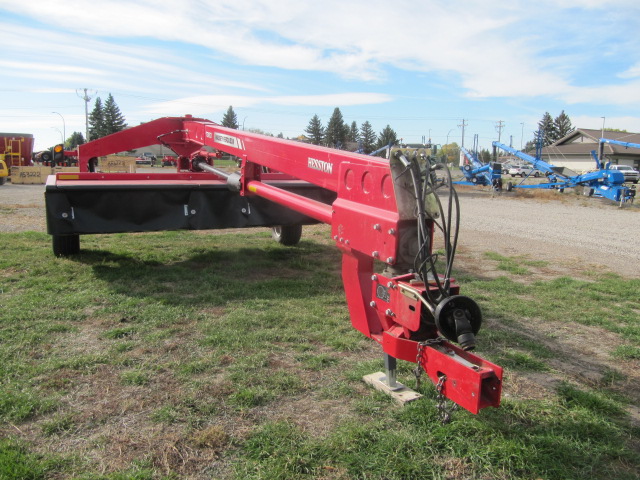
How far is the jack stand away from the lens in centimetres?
316

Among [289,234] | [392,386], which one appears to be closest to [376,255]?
[392,386]

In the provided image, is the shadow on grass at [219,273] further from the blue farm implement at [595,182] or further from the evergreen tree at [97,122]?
the evergreen tree at [97,122]

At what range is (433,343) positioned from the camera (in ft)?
8.80


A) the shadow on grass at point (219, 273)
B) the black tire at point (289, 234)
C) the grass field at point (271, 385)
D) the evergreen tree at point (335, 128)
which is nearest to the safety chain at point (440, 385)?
the grass field at point (271, 385)

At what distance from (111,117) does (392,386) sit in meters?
79.9

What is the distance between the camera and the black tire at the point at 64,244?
657cm

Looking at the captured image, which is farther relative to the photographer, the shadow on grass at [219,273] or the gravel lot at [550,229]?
the gravel lot at [550,229]

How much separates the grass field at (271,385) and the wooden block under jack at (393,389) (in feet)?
0.17

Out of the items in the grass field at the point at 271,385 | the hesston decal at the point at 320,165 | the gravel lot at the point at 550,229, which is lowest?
the grass field at the point at 271,385

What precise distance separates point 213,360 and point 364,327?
3.83 feet

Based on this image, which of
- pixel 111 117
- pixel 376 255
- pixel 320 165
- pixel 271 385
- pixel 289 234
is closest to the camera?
pixel 376 255

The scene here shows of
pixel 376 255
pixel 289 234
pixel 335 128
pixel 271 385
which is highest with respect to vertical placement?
pixel 335 128

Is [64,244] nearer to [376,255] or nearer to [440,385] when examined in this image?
[376,255]

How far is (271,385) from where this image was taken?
3.35 m
